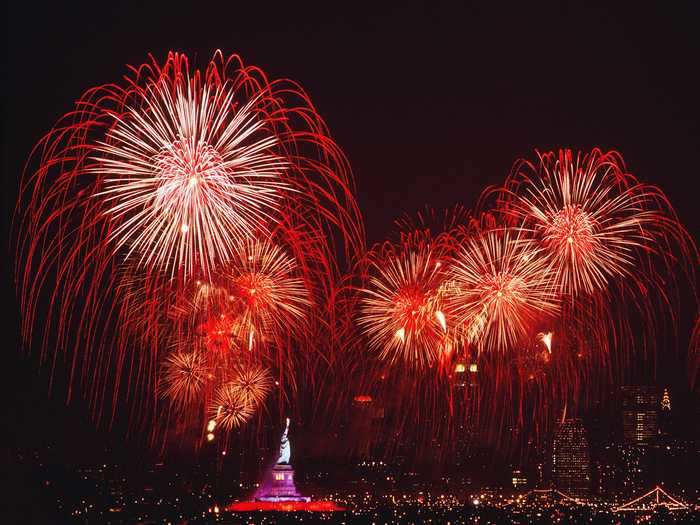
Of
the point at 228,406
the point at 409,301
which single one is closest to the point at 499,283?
the point at 409,301

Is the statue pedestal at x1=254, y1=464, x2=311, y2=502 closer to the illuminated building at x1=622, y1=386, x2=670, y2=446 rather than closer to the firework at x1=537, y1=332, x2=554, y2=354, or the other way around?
the firework at x1=537, y1=332, x2=554, y2=354

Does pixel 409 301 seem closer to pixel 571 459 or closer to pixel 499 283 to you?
pixel 499 283

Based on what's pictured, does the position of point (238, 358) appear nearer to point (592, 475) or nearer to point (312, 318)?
point (312, 318)

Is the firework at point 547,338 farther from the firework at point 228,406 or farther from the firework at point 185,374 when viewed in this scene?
the firework at point 228,406

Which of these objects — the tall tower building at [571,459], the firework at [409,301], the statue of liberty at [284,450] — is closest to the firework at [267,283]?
the firework at [409,301]

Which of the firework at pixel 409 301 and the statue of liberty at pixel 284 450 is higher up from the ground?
the firework at pixel 409 301

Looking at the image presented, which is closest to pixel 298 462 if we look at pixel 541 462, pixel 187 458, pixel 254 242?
pixel 187 458
